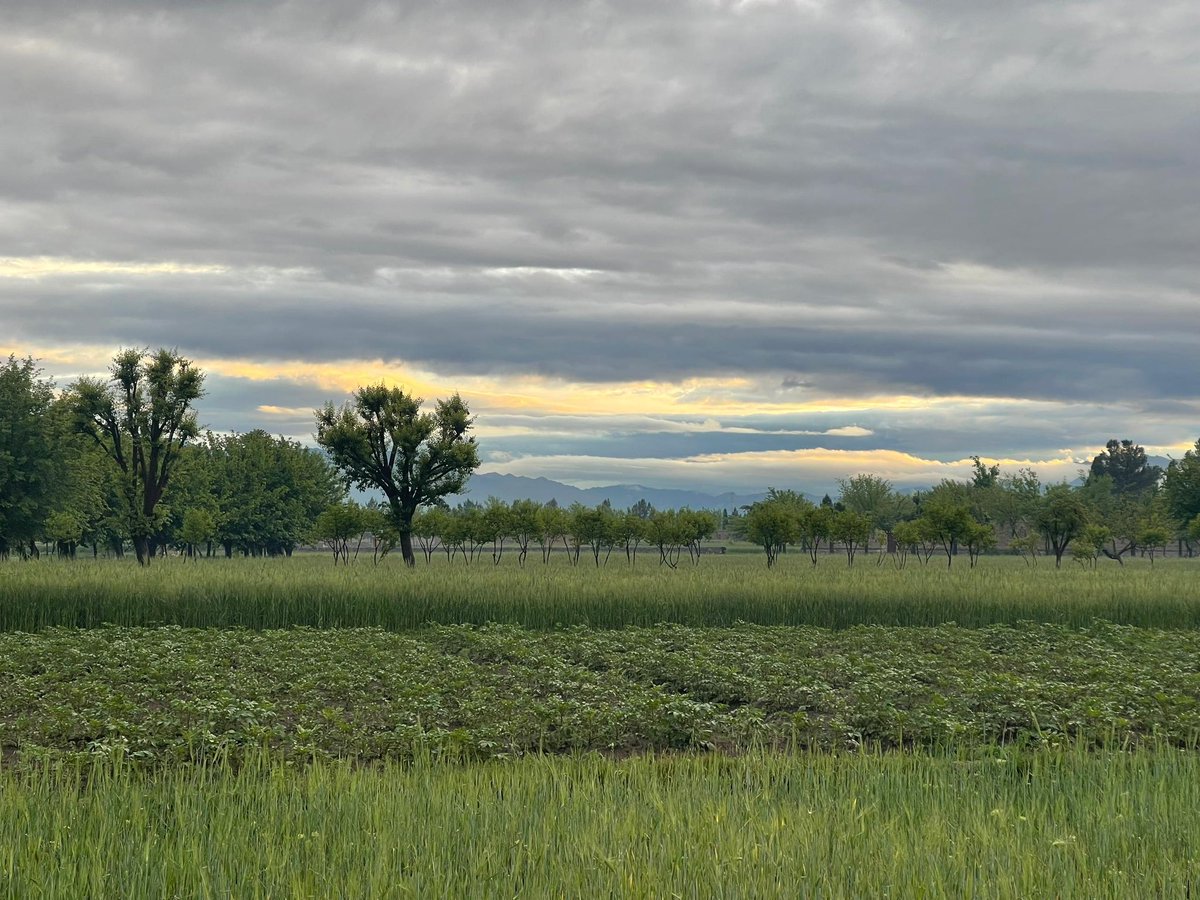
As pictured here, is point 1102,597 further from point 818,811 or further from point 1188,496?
point 1188,496

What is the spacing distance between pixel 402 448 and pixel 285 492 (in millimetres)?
37469

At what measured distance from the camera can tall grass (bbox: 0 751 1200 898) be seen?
21.8ft

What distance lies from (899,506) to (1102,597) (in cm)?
11464

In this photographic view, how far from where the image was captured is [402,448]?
6169 cm

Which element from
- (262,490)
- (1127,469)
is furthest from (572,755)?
(1127,469)

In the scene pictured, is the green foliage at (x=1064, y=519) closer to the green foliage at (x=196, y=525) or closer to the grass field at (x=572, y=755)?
the grass field at (x=572, y=755)

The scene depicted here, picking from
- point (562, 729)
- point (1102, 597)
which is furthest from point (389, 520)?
point (562, 729)

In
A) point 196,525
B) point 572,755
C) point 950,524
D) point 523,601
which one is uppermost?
point 196,525

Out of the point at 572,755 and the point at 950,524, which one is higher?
the point at 950,524

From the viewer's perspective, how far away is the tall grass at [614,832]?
6.63m

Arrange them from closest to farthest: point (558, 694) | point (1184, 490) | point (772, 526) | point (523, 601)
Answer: point (558, 694) → point (523, 601) → point (772, 526) → point (1184, 490)

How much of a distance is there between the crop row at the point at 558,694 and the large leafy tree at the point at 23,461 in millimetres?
37757

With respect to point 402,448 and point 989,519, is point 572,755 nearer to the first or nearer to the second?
point 402,448

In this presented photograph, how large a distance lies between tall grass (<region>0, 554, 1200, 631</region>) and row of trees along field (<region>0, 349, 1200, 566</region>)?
2876 centimetres
